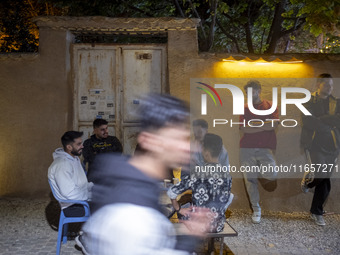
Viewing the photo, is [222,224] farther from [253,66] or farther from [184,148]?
[253,66]

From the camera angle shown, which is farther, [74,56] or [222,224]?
[74,56]

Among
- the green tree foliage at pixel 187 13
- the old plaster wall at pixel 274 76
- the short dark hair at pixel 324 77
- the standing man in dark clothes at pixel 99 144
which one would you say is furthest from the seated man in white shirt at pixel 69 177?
the green tree foliage at pixel 187 13

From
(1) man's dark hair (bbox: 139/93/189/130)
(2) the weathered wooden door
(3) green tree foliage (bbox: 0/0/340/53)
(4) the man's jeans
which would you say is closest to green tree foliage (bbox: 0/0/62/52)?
(3) green tree foliage (bbox: 0/0/340/53)

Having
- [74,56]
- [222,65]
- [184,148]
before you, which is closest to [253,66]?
[222,65]

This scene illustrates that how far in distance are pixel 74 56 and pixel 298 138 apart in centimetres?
405

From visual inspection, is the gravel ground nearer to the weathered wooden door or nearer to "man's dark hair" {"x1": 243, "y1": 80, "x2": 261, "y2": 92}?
the weathered wooden door

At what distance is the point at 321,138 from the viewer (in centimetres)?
612

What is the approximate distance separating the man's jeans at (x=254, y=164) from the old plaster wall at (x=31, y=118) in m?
3.04

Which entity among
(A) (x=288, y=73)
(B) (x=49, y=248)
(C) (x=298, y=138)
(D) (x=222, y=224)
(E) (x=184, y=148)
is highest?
(A) (x=288, y=73)

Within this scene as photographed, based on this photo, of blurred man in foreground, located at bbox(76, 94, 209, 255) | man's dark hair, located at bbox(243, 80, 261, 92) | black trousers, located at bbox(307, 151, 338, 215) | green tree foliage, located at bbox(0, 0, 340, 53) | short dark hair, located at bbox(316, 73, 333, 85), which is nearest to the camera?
blurred man in foreground, located at bbox(76, 94, 209, 255)

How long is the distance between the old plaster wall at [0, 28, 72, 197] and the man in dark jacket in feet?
13.0

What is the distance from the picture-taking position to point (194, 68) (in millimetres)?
6676

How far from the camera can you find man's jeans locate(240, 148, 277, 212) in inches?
247

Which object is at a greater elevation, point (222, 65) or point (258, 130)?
point (222, 65)
